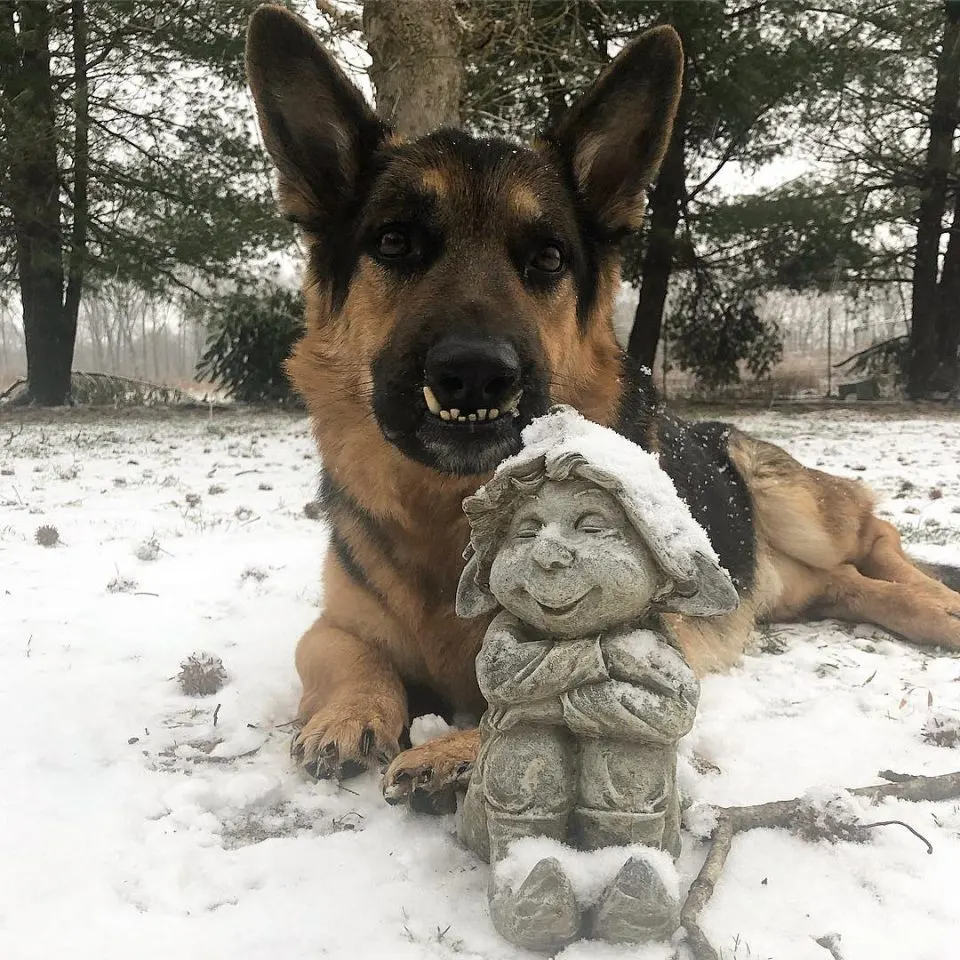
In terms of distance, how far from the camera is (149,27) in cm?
1384

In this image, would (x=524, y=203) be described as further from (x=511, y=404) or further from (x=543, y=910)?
(x=543, y=910)

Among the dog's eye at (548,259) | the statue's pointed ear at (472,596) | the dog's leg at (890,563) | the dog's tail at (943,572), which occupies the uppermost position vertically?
the dog's eye at (548,259)

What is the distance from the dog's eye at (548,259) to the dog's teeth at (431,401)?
0.91 metres

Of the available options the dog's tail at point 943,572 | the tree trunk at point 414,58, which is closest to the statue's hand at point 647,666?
the dog's tail at point 943,572

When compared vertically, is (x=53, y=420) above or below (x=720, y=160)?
below

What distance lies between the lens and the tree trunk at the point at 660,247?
51.0 feet

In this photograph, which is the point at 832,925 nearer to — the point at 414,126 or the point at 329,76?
the point at 329,76

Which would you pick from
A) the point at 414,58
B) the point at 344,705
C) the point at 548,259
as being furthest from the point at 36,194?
the point at 344,705

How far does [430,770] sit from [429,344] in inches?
46.8

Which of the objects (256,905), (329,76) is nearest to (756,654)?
(256,905)

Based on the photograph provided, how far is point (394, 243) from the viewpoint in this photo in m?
2.83

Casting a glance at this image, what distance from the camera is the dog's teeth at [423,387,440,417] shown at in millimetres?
2191

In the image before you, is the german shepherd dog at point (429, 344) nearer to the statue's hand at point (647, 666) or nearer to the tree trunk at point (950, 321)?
the statue's hand at point (647, 666)

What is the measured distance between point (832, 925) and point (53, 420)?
50.7 feet
